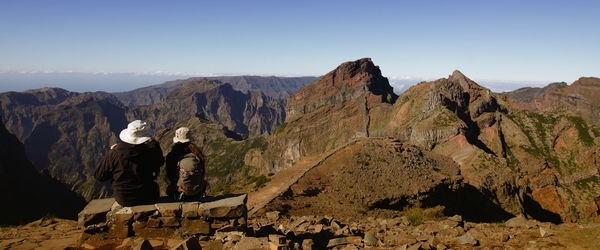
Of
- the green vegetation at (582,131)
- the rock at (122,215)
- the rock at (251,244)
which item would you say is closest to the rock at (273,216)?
the rock at (251,244)

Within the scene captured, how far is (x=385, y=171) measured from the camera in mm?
28375

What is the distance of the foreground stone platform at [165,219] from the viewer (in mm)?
8469

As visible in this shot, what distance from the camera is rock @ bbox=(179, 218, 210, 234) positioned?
8758 mm

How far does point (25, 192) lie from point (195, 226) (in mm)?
130714

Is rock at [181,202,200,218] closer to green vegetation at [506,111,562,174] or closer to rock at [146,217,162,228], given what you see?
rock at [146,217,162,228]

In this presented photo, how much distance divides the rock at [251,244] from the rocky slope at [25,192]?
103496 mm

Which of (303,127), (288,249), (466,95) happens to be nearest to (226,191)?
(288,249)

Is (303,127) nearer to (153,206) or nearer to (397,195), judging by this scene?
(397,195)

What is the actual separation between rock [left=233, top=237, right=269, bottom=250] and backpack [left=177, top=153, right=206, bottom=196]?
2.26 meters

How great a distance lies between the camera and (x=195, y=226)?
347 inches

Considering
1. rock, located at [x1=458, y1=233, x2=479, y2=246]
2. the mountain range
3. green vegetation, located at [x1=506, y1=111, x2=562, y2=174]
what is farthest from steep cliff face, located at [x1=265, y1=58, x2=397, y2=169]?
rock, located at [x1=458, y1=233, x2=479, y2=246]

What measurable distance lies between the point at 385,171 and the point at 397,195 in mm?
3580

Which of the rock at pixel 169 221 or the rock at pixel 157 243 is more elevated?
the rock at pixel 169 221

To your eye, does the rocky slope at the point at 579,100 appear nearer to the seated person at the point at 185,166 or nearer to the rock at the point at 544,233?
the rock at the point at 544,233
